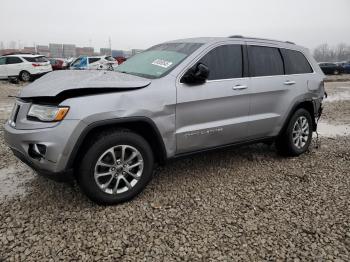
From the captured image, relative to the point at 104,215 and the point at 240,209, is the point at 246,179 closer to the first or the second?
the point at 240,209

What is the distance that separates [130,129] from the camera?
3.05m

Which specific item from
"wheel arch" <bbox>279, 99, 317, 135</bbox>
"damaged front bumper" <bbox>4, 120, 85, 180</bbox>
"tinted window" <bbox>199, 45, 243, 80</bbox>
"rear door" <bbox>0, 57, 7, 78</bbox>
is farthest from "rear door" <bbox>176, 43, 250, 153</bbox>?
"rear door" <bbox>0, 57, 7, 78</bbox>

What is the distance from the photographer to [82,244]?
2480mm

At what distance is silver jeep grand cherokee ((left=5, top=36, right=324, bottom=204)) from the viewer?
2684 millimetres

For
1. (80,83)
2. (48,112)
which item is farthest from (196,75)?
(48,112)

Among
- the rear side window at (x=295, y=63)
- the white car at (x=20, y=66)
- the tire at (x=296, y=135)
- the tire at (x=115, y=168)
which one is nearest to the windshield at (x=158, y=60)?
the tire at (x=115, y=168)

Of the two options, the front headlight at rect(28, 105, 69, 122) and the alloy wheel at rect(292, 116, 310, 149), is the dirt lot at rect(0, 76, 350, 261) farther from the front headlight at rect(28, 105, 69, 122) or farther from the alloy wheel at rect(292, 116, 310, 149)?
the front headlight at rect(28, 105, 69, 122)

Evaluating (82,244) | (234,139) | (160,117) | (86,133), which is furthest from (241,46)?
(82,244)

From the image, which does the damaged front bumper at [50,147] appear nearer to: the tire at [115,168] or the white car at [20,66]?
the tire at [115,168]

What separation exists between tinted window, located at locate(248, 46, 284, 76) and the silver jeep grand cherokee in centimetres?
1

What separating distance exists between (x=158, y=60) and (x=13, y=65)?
52.5ft

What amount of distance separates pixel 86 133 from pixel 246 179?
2159 millimetres

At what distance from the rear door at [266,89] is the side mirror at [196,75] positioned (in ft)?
3.01

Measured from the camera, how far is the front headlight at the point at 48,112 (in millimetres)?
2623
